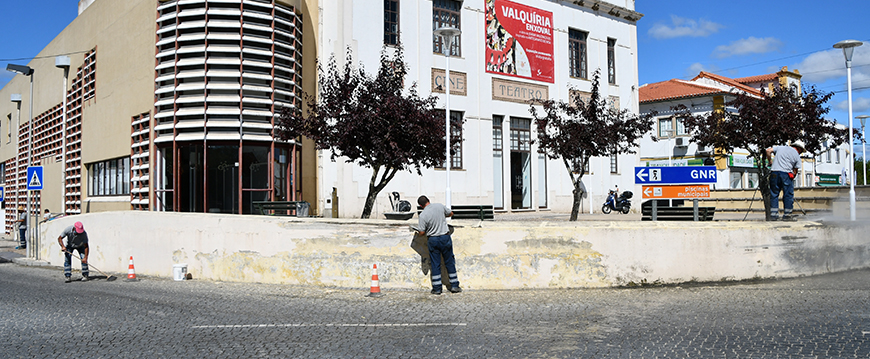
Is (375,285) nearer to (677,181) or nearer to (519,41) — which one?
(677,181)

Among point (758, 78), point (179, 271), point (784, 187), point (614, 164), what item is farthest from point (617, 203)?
point (758, 78)

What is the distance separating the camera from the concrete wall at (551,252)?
10.8 meters

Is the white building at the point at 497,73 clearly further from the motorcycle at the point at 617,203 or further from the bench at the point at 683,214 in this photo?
the bench at the point at 683,214

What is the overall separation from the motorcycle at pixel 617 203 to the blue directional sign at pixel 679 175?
1640 cm

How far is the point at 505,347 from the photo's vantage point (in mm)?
6543

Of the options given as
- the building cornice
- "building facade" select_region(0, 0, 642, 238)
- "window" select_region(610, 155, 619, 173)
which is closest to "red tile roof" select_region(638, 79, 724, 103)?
the building cornice

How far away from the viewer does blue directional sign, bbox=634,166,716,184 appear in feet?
43.6

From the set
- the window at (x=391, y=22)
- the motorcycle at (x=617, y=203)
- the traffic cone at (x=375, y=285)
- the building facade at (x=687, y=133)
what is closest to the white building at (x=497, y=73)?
the window at (x=391, y=22)

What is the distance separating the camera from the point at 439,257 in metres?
10.6

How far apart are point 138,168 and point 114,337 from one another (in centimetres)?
1609

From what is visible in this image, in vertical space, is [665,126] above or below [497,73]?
below

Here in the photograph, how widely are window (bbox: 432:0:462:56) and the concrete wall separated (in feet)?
49.0

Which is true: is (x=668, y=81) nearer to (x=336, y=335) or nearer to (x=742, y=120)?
(x=742, y=120)

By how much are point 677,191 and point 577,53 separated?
18349mm
